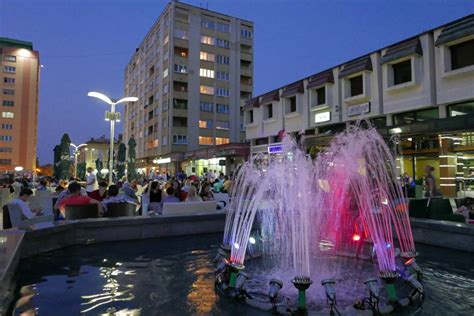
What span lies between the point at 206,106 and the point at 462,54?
45.3 m

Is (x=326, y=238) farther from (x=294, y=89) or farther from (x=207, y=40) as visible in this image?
(x=207, y=40)

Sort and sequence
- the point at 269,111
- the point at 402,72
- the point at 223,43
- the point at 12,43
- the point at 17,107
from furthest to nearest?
1. the point at 12,43
2. the point at 17,107
3. the point at 223,43
4. the point at 269,111
5. the point at 402,72

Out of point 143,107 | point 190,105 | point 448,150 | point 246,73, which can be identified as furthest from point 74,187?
point 143,107

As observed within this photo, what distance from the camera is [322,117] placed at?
96.6 ft

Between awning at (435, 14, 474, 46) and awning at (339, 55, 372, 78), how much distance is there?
16.6 feet

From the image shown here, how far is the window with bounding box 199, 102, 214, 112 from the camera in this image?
61.3 metres

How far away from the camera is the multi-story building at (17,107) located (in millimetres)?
90125

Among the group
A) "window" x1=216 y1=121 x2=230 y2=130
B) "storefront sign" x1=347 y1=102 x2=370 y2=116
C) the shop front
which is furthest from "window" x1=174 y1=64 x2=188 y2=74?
"storefront sign" x1=347 y1=102 x2=370 y2=116

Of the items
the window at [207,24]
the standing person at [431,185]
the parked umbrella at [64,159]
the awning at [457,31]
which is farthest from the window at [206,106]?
the standing person at [431,185]

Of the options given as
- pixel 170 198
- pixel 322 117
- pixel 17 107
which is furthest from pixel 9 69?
pixel 170 198

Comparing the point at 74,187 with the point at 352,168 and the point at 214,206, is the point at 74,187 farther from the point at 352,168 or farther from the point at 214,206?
the point at 352,168

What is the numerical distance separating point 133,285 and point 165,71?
196 ft

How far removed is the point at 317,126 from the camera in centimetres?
3052

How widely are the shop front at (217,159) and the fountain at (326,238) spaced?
26.9 meters
